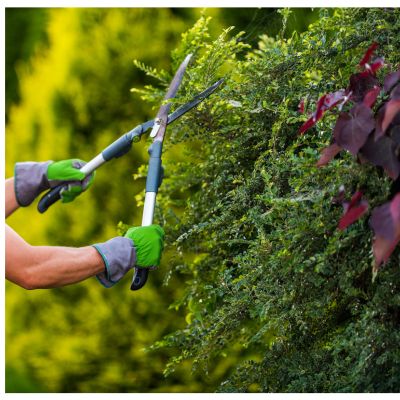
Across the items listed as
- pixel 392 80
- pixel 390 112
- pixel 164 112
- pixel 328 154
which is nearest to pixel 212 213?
pixel 164 112

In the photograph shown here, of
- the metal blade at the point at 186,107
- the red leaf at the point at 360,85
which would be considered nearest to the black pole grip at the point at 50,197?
the metal blade at the point at 186,107

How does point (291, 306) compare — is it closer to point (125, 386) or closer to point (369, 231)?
point (369, 231)

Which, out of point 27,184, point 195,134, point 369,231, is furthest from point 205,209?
point 369,231

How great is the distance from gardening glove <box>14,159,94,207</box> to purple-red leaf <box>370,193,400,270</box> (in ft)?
4.27

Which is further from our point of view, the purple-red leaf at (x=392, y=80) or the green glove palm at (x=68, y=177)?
the green glove palm at (x=68, y=177)

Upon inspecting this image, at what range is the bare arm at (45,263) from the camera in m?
2.62

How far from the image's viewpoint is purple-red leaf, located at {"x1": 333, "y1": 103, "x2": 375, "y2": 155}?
7.16 feet

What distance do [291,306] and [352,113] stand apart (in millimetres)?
760

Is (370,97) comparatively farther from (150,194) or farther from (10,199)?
(10,199)

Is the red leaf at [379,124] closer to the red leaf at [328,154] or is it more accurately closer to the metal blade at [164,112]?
the red leaf at [328,154]

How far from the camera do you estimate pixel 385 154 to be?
217 cm

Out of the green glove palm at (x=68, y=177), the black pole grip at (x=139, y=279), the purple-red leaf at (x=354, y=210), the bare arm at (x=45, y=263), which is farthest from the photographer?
the green glove palm at (x=68, y=177)

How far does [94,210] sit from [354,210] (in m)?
2.19

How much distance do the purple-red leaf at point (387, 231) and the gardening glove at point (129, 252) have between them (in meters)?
0.93
